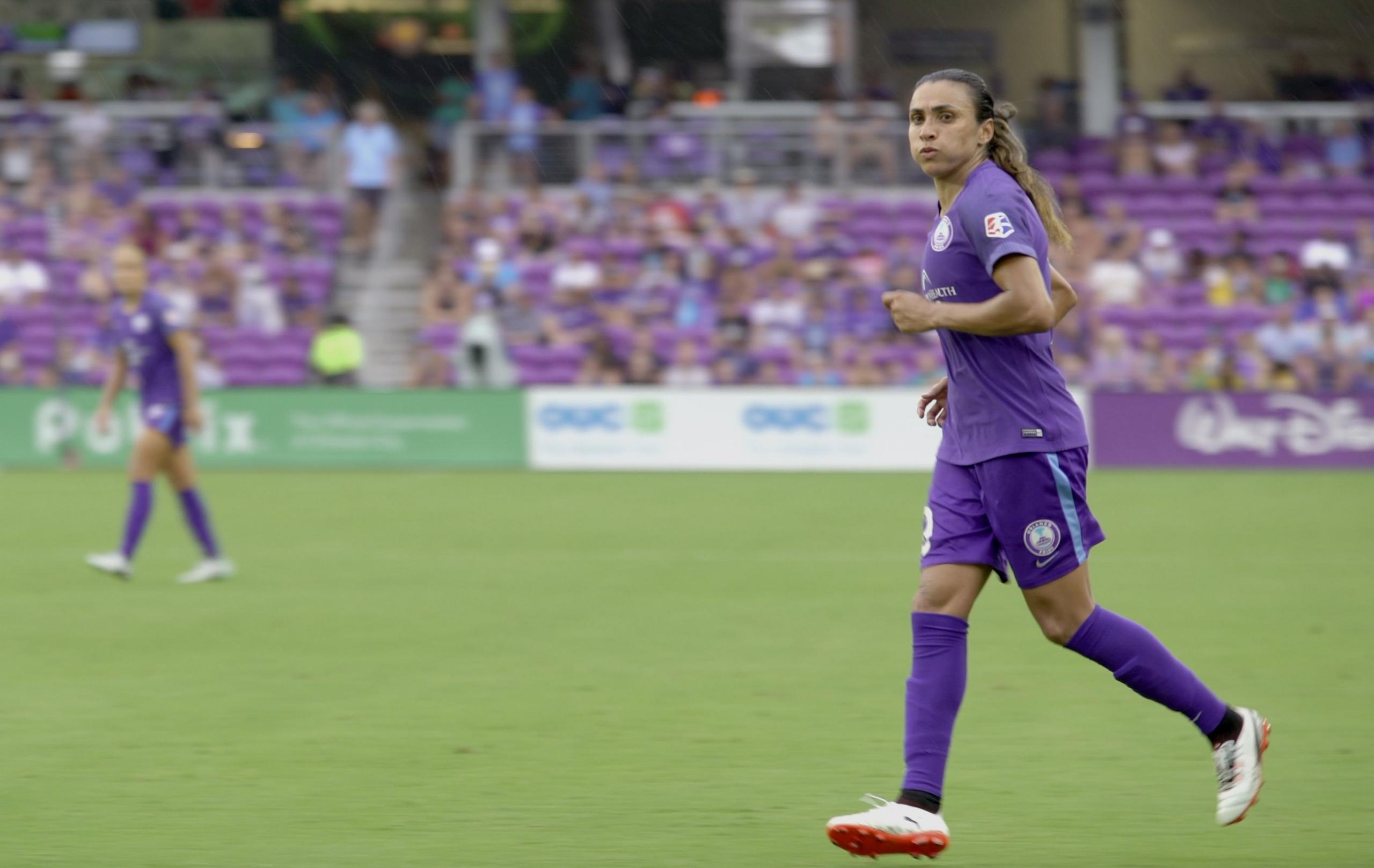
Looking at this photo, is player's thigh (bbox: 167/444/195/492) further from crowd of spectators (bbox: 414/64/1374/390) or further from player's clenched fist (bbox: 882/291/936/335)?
crowd of spectators (bbox: 414/64/1374/390)

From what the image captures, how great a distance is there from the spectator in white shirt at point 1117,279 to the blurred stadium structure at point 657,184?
0.04 metres

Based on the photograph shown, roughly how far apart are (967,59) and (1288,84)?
16.5 feet

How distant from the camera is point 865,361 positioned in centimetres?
1938

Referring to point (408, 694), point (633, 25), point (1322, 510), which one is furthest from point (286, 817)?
point (633, 25)

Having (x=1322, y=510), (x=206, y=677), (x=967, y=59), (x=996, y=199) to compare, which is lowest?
(x=1322, y=510)

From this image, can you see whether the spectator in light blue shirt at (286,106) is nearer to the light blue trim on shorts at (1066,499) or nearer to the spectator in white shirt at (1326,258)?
the spectator in white shirt at (1326,258)

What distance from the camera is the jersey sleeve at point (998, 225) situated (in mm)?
4422

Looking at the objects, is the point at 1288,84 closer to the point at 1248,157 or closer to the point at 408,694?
the point at 1248,157

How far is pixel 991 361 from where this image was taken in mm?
4617

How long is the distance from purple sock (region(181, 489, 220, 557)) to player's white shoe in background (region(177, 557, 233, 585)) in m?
0.06

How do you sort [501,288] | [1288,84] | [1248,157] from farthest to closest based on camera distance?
[1288,84] → [1248,157] → [501,288]

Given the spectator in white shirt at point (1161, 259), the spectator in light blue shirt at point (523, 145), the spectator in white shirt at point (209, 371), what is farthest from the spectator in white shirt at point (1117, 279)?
the spectator in white shirt at point (209, 371)

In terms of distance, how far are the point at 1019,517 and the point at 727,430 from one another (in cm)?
1388

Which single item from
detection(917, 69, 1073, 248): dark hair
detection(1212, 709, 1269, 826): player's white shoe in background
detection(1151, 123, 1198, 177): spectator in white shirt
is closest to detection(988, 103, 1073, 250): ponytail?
detection(917, 69, 1073, 248): dark hair
